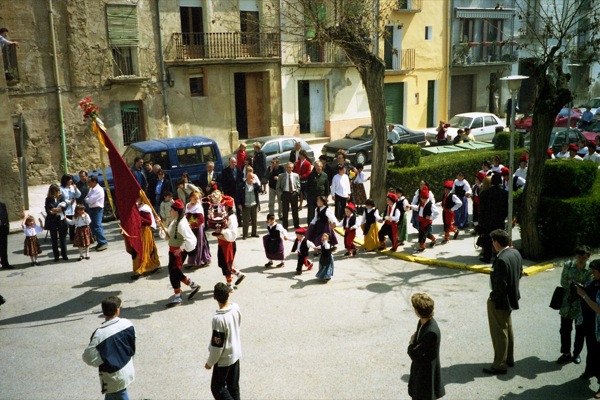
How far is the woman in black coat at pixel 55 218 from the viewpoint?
12.7 metres

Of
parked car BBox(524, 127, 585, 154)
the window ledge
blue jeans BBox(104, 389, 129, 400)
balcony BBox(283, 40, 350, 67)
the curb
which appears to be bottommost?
the curb

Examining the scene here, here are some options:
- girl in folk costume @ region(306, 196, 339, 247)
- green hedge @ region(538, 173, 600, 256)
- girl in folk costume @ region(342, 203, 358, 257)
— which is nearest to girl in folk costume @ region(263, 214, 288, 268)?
girl in folk costume @ region(306, 196, 339, 247)

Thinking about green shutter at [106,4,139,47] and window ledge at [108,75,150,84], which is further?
window ledge at [108,75,150,84]

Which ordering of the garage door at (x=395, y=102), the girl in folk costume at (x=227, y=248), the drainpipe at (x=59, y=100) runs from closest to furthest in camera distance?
the girl in folk costume at (x=227, y=248)
the drainpipe at (x=59, y=100)
the garage door at (x=395, y=102)

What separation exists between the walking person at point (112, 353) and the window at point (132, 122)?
1897cm

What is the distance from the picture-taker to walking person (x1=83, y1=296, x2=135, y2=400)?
243 inches

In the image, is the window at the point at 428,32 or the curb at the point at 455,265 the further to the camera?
the window at the point at 428,32

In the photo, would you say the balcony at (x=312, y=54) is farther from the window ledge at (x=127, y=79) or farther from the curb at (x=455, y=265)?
the curb at (x=455, y=265)

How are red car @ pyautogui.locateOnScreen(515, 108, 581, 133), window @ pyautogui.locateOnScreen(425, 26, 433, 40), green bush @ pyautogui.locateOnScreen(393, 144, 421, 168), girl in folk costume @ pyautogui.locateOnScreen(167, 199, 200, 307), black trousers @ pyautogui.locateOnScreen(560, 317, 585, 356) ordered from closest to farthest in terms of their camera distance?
black trousers @ pyautogui.locateOnScreen(560, 317, 585, 356), girl in folk costume @ pyautogui.locateOnScreen(167, 199, 200, 307), green bush @ pyautogui.locateOnScreen(393, 144, 421, 168), red car @ pyautogui.locateOnScreen(515, 108, 581, 133), window @ pyautogui.locateOnScreen(425, 26, 433, 40)

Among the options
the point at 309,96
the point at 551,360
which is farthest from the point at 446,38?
the point at 551,360

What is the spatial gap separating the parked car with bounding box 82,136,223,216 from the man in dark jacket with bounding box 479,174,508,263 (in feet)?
26.3

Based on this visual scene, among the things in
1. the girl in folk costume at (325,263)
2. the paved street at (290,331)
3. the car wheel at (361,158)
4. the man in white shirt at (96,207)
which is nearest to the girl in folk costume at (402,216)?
the paved street at (290,331)

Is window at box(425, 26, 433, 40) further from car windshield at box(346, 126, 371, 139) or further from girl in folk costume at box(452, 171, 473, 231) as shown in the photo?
girl in folk costume at box(452, 171, 473, 231)

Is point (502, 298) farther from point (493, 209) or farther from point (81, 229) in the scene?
point (81, 229)
